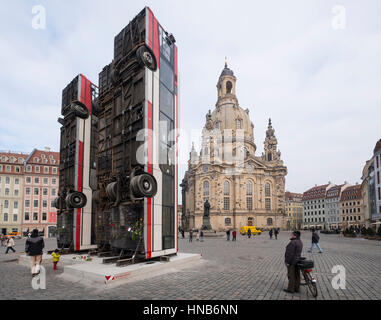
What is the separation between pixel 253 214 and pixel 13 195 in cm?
5964

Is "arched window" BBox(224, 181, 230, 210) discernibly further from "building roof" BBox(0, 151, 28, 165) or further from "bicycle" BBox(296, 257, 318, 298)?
"bicycle" BBox(296, 257, 318, 298)

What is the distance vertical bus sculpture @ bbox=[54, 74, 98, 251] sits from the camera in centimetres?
1850

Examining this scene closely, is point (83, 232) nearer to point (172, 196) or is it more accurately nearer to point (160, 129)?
point (172, 196)

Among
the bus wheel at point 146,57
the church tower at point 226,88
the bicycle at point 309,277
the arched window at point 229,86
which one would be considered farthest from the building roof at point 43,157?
the bicycle at point 309,277

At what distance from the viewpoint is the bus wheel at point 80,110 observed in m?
19.4

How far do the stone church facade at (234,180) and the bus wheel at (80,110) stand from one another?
5791 cm

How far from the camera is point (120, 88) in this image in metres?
15.6

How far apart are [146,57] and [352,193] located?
326 feet

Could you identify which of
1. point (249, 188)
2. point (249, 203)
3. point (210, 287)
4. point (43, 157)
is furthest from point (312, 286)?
point (249, 188)

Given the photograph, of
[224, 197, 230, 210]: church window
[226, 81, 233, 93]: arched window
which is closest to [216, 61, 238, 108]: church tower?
[226, 81, 233, 93]: arched window

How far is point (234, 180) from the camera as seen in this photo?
256 feet

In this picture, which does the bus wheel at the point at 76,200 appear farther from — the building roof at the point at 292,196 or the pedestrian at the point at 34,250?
the building roof at the point at 292,196

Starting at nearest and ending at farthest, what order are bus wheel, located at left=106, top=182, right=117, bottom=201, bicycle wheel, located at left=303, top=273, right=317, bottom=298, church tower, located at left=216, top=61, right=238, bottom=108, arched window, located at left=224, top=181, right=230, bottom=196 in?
bicycle wheel, located at left=303, top=273, right=317, bottom=298 → bus wheel, located at left=106, top=182, right=117, bottom=201 → arched window, located at left=224, top=181, right=230, bottom=196 → church tower, located at left=216, top=61, right=238, bottom=108

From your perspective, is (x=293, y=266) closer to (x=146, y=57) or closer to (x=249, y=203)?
(x=146, y=57)
